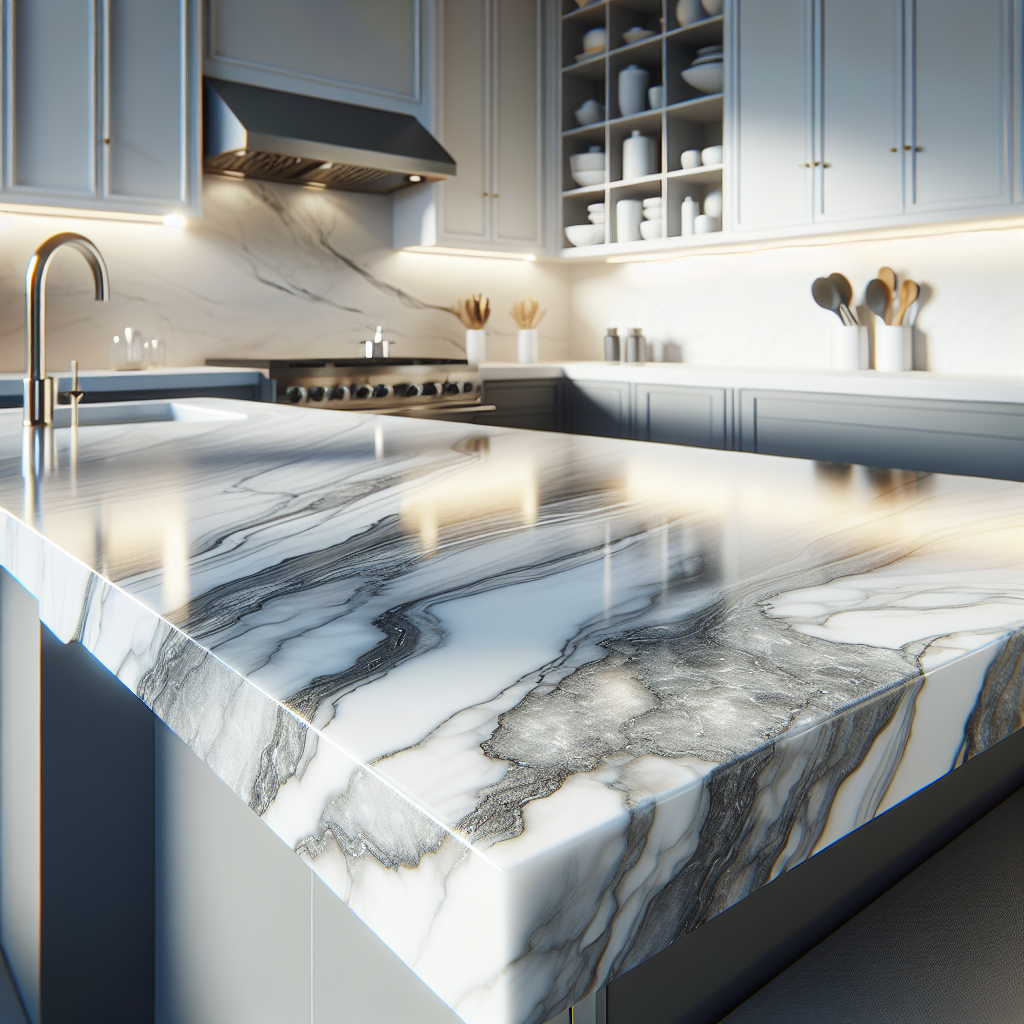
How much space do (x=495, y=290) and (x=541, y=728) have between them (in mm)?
4431

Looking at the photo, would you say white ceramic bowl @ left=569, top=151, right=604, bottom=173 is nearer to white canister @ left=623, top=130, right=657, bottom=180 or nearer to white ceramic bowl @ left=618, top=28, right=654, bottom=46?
white canister @ left=623, top=130, right=657, bottom=180

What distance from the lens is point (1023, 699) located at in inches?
17.3

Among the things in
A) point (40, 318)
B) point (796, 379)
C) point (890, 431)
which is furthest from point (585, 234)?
point (40, 318)

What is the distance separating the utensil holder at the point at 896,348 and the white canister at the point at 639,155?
1280mm

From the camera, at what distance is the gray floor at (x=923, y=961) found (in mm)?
526

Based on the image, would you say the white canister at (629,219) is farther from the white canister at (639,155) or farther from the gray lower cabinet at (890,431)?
the gray lower cabinet at (890,431)

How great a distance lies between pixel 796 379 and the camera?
329 centimetres

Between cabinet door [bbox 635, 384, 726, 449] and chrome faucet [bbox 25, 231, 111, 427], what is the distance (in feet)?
Answer: 8.16

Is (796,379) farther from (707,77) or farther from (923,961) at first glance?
(923,961)

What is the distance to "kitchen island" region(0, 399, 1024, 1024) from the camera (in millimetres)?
272

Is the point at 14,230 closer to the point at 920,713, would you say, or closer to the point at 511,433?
the point at 511,433

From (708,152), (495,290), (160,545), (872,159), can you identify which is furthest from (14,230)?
(160,545)

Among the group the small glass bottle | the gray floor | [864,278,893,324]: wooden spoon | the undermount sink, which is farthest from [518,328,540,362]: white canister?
the gray floor

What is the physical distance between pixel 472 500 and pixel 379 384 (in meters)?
2.82
